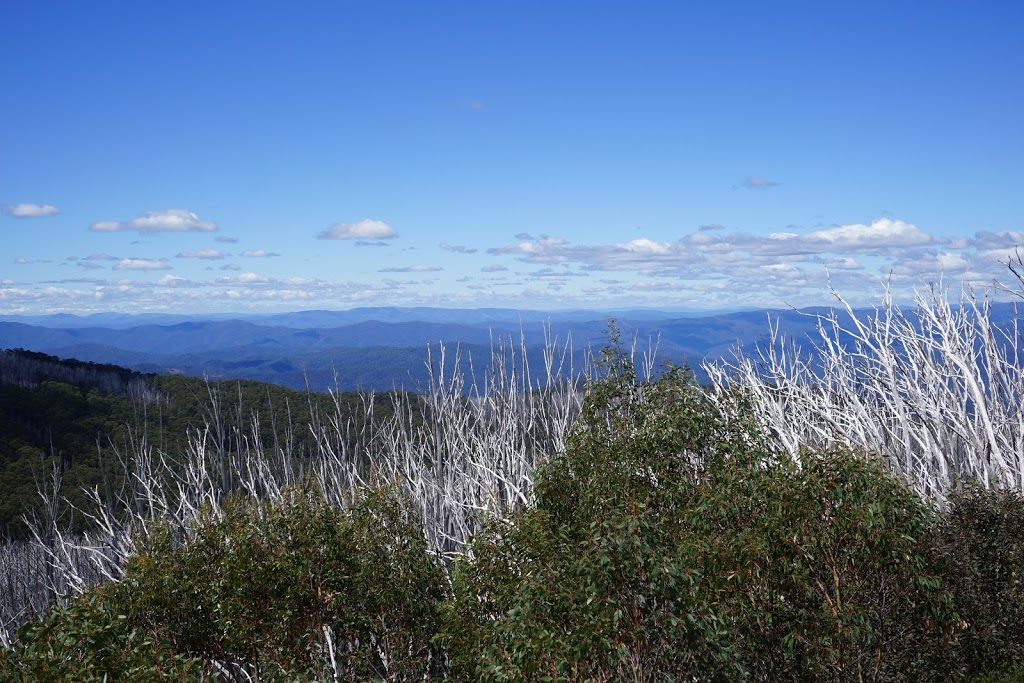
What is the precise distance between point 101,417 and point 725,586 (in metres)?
80.1

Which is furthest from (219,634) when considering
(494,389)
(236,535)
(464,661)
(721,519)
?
(494,389)

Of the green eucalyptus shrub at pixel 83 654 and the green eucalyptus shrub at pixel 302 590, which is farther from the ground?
the green eucalyptus shrub at pixel 83 654

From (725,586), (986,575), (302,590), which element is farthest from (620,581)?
(986,575)

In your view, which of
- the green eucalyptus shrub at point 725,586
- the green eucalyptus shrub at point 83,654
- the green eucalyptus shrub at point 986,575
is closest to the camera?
the green eucalyptus shrub at point 83,654

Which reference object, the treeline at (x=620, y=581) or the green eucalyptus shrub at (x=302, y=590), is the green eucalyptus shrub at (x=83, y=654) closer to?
the treeline at (x=620, y=581)

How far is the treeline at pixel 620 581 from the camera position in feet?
36.3

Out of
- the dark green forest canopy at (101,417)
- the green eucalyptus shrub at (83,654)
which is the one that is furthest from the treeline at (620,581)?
the dark green forest canopy at (101,417)

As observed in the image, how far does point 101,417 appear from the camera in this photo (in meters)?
79.9

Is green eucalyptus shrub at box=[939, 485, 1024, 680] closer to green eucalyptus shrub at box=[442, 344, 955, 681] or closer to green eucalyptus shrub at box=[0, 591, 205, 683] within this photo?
green eucalyptus shrub at box=[442, 344, 955, 681]

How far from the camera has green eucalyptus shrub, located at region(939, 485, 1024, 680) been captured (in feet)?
51.1

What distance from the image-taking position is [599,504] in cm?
1481

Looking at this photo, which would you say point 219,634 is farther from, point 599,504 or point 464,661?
point 599,504

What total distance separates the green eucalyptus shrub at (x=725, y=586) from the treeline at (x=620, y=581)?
41 mm

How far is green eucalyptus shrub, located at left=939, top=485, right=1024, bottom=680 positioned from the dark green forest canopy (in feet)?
152
